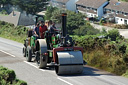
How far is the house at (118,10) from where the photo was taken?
90.7 meters

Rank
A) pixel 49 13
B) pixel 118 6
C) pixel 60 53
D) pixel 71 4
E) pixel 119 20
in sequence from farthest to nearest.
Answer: pixel 71 4 → pixel 118 6 → pixel 49 13 → pixel 119 20 → pixel 60 53

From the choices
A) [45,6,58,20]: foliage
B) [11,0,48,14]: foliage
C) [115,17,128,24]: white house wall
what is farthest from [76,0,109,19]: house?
[11,0,48,14]: foliage

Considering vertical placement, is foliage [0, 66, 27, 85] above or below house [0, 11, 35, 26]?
above

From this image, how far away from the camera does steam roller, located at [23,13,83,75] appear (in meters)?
16.1

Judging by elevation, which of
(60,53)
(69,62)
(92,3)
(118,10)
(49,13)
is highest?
(92,3)

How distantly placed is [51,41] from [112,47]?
3.77 metres

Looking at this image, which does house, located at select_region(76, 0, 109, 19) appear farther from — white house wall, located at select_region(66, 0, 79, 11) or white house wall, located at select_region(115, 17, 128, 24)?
white house wall, located at select_region(115, 17, 128, 24)

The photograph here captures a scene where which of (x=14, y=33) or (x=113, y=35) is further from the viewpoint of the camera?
(x=113, y=35)

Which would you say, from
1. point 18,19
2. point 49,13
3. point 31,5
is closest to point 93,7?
point 49,13

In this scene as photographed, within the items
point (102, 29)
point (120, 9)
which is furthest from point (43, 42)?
point (120, 9)

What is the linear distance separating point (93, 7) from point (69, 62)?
83.9 m

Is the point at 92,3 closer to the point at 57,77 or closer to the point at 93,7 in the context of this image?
the point at 93,7

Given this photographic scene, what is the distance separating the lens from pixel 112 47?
1934 centimetres

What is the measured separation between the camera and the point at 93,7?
98875mm
